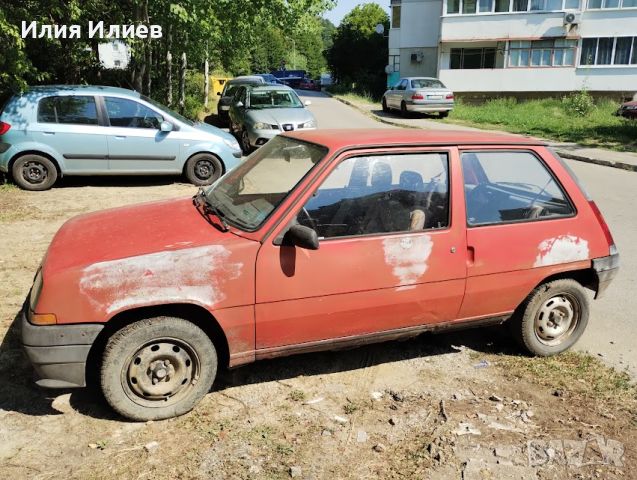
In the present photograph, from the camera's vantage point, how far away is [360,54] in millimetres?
49375

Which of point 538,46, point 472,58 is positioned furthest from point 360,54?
point 538,46

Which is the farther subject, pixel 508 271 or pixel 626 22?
pixel 626 22

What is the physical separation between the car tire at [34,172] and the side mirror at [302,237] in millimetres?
7608

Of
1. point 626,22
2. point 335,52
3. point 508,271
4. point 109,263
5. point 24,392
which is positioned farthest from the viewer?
point 335,52

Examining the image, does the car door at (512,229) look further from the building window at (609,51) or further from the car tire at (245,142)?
the building window at (609,51)

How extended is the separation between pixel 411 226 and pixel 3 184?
8.57 meters

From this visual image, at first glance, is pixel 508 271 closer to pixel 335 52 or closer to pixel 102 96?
pixel 102 96

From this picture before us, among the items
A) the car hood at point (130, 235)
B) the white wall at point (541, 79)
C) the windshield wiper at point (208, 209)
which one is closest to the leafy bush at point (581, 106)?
the white wall at point (541, 79)

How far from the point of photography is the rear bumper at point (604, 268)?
4.16m

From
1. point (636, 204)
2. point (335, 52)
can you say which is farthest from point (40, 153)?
point (335, 52)

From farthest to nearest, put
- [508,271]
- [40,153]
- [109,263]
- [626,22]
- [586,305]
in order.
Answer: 1. [626,22]
2. [40,153]
3. [586,305]
4. [508,271]
5. [109,263]

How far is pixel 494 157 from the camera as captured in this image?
4012 millimetres

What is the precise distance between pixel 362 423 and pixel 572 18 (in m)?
32.2

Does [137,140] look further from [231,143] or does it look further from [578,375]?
[578,375]
